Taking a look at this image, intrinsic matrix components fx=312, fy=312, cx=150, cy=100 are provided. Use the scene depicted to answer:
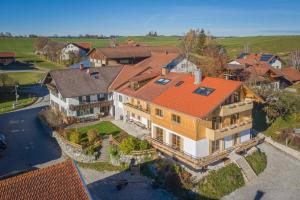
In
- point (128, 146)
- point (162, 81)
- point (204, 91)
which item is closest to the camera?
point (204, 91)

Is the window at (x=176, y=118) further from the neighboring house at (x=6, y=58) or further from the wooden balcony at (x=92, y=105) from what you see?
the neighboring house at (x=6, y=58)

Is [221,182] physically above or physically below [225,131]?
Answer: below

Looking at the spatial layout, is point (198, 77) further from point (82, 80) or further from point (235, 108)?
point (82, 80)

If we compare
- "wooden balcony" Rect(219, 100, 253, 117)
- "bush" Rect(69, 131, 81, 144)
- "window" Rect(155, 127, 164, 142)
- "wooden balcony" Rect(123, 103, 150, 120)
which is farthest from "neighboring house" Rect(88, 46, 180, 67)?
"wooden balcony" Rect(219, 100, 253, 117)

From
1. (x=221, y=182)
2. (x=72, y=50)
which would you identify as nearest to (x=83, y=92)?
(x=221, y=182)

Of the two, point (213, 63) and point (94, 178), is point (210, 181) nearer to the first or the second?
point (94, 178)

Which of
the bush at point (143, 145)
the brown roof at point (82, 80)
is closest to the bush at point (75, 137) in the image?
the brown roof at point (82, 80)
